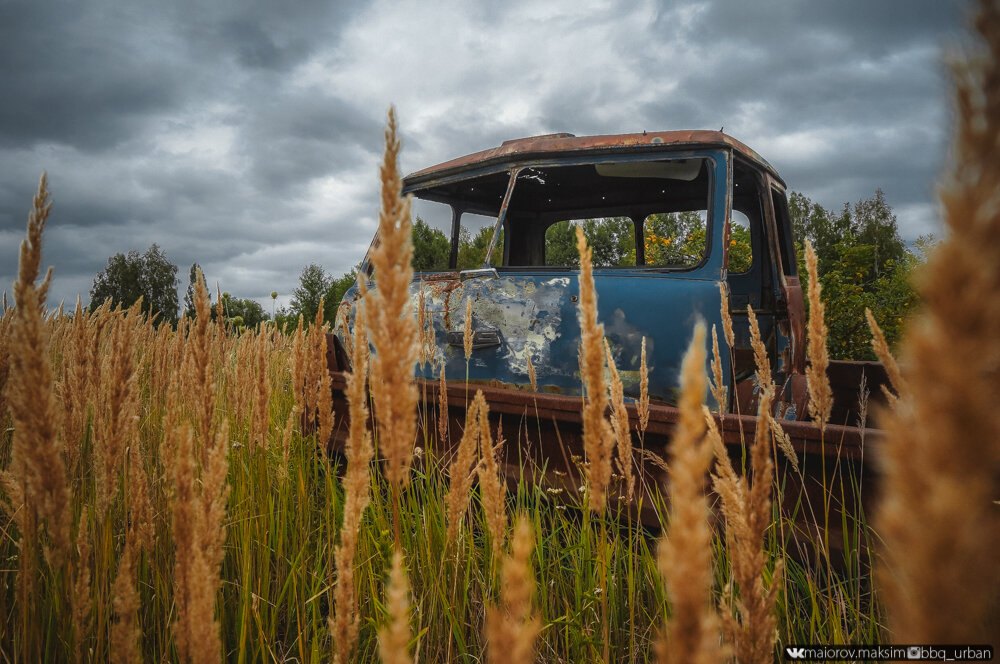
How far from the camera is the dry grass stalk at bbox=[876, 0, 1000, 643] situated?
0.30m

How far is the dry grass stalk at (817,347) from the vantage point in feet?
4.21

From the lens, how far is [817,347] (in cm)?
130

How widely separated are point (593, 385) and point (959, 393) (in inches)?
21.0

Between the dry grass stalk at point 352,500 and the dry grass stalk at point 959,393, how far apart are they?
65cm

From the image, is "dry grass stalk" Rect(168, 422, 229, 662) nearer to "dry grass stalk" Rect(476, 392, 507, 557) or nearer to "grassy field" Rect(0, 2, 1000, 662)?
"grassy field" Rect(0, 2, 1000, 662)

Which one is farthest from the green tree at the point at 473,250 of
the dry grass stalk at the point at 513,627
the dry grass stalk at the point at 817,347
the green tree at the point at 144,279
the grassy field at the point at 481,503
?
the green tree at the point at 144,279

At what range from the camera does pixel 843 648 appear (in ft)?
4.12

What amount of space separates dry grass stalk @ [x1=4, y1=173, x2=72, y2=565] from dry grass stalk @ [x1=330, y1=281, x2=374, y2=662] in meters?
0.53

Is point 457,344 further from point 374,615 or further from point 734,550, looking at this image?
point 734,550

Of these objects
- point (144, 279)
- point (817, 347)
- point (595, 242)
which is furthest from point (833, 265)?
point (144, 279)

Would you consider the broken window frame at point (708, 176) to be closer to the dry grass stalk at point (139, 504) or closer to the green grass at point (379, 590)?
the green grass at point (379, 590)

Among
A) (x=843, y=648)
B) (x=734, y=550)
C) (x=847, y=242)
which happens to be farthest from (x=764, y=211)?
(x=847, y=242)

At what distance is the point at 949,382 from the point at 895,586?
191 millimetres

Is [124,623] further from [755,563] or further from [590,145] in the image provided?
[590,145]
